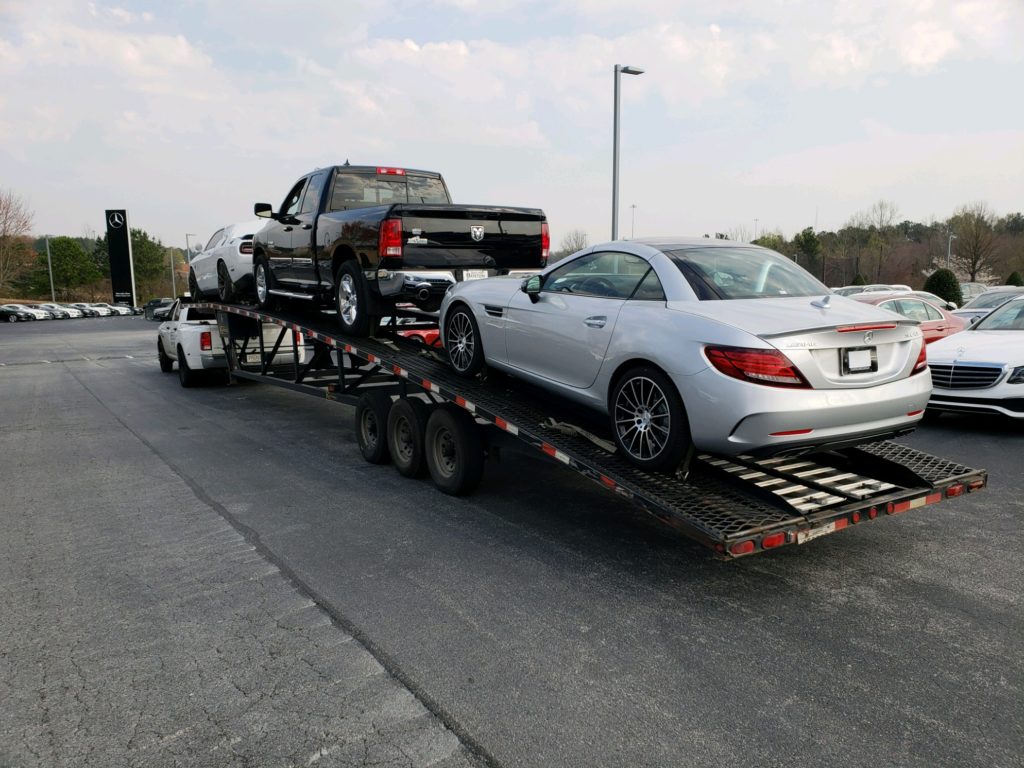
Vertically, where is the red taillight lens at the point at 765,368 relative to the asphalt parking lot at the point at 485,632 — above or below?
above

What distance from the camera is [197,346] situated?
13.1 meters

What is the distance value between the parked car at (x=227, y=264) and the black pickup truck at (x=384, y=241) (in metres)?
2.06

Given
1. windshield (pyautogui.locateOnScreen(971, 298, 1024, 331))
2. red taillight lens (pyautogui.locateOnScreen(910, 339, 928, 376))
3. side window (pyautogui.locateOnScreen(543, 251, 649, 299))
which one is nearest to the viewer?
red taillight lens (pyautogui.locateOnScreen(910, 339, 928, 376))

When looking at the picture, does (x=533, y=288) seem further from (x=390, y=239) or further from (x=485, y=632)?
(x=485, y=632)

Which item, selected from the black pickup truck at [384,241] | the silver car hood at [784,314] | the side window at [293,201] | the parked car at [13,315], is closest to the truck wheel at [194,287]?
the black pickup truck at [384,241]

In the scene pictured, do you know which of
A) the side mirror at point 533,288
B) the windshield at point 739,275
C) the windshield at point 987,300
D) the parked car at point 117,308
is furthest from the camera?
the parked car at point 117,308

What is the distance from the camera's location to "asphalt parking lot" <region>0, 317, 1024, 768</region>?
296 centimetres

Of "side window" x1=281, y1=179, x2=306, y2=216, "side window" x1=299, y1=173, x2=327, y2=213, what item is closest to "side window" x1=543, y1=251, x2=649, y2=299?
"side window" x1=299, y1=173, x2=327, y2=213

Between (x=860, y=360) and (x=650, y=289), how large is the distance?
1338mm

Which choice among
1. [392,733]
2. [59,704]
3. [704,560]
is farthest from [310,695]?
[704,560]

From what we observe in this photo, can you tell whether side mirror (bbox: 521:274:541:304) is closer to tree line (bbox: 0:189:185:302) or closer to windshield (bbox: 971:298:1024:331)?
windshield (bbox: 971:298:1024:331)

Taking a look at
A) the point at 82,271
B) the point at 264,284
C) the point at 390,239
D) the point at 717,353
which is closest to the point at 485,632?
the point at 717,353

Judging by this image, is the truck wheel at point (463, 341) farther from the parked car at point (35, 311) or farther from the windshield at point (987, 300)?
the parked car at point (35, 311)

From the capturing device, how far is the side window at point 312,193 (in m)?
→ 8.66
